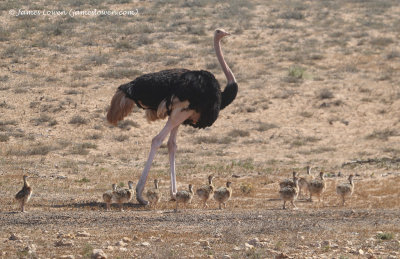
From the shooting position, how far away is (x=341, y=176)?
2125cm

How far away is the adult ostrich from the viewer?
16547 millimetres

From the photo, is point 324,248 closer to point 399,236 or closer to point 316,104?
point 399,236

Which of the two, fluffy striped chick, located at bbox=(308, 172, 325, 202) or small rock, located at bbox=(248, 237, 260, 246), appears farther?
fluffy striped chick, located at bbox=(308, 172, 325, 202)

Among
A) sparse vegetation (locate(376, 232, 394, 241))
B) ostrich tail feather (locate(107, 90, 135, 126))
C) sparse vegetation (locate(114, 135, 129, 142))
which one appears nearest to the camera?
sparse vegetation (locate(376, 232, 394, 241))

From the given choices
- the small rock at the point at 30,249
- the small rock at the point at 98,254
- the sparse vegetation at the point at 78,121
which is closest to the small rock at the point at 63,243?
the small rock at the point at 30,249

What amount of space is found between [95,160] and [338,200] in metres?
9.75

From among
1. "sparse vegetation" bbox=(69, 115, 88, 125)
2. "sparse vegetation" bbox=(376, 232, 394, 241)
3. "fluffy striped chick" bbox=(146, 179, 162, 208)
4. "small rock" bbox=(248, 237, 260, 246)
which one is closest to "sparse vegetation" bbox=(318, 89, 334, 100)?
"sparse vegetation" bbox=(69, 115, 88, 125)

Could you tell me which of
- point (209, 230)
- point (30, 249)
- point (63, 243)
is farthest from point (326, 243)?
point (30, 249)

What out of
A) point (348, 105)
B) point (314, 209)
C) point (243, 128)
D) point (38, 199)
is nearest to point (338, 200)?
point (314, 209)

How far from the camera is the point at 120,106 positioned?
17078 millimetres

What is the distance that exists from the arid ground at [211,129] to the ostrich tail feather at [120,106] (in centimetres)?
176

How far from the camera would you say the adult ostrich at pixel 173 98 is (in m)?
16.5

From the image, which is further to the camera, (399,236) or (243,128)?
(243,128)

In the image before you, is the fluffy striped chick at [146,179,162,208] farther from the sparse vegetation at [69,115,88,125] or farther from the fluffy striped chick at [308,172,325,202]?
the sparse vegetation at [69,115,88,125]
